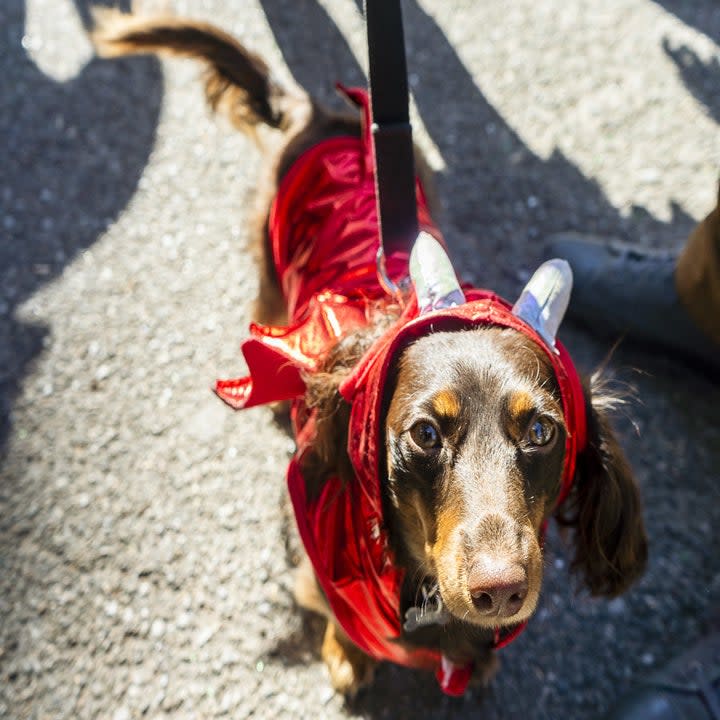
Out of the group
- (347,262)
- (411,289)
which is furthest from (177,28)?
(411,289)

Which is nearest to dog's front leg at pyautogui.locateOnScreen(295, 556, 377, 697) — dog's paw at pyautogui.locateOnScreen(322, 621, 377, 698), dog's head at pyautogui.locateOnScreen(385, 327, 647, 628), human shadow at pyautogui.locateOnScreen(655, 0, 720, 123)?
dog's paw at pyautogui.locateOnScreen(322, 621, 377, 698)

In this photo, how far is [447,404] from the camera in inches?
48.7

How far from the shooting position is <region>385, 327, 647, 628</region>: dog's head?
115 cm

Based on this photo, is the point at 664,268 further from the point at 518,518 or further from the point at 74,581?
the point at 74,581

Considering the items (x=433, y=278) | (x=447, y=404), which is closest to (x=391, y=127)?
(x=433, y=278)

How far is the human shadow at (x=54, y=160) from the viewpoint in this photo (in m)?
2.54

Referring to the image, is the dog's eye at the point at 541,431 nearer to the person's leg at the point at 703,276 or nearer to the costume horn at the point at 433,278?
the costume horn at the point at 433,278

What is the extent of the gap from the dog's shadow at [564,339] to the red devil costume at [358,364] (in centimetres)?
34

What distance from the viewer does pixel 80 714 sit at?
1.89 metres

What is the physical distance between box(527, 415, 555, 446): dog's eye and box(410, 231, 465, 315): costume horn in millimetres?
254

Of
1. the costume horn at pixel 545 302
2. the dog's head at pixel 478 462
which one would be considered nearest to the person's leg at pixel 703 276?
the costume horn at pixel 545 302

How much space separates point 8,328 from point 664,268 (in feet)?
7.41

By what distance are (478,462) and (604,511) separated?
404 mm

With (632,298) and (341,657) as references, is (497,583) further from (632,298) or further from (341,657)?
(632,298)
